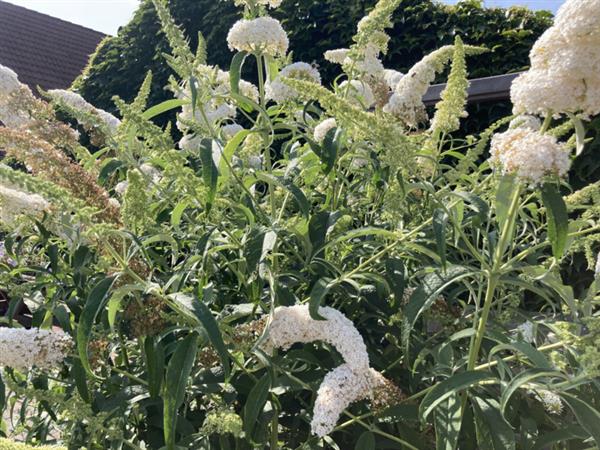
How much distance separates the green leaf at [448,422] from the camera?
1.15 meters

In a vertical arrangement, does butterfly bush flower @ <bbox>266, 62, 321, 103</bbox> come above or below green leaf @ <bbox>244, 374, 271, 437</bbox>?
above

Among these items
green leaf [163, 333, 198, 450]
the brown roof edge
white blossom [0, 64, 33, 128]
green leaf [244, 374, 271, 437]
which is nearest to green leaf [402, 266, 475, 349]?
green leaf [244, 374, 271, 437]

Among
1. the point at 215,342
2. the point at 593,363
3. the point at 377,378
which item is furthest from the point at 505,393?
the point at 215,342

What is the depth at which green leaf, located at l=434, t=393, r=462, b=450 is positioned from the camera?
1148 mm

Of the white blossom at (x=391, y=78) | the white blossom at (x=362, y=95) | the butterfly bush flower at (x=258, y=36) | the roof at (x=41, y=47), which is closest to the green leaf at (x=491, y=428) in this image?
the white blossom at (x=362, y=95)

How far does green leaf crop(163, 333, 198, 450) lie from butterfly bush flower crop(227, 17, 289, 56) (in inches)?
35.3

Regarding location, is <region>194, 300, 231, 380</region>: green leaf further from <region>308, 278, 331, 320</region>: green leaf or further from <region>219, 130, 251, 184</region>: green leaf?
A: <region>219, 130, 251, 184</region>: green leaf

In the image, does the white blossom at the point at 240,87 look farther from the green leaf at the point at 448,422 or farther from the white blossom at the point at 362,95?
the green leaf at the point at 448,422

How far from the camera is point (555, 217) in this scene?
1.04 meters

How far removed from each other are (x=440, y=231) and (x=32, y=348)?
0.93m

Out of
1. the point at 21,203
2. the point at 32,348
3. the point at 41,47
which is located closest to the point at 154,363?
the point at 32,348

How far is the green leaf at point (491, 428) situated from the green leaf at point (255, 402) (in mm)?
446

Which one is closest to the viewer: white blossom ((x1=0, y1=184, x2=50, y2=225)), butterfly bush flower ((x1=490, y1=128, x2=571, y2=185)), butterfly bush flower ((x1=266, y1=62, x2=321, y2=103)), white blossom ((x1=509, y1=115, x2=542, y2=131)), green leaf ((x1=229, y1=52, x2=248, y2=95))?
butterfly bush flower ((x1=490, y1=128, x2=571, y2=185))

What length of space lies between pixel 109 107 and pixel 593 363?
237 inches
